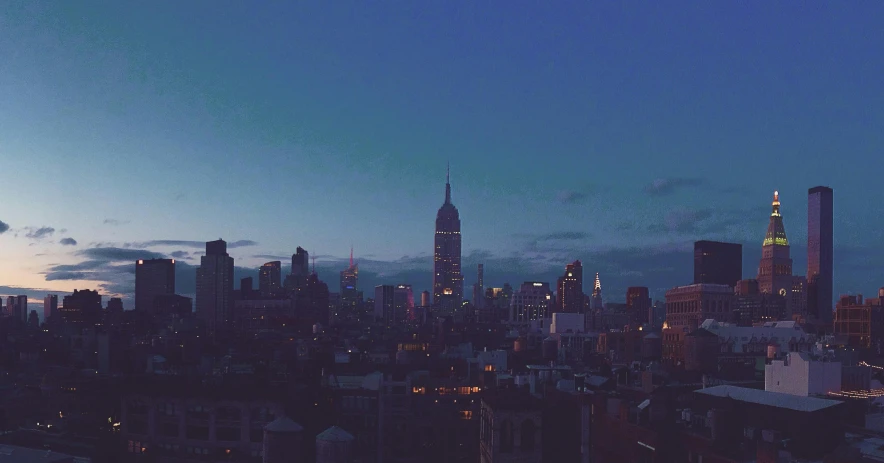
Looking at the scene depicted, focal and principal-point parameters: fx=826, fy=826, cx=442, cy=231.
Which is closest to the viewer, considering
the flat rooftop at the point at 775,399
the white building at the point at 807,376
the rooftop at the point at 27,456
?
the flat rooftop at the point at 775,399

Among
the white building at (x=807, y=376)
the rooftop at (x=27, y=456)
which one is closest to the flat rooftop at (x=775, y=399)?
the white building at (x=807, y=376)

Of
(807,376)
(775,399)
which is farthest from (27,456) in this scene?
(807,376)

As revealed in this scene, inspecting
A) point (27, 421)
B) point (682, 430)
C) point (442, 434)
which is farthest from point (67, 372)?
point (682, 430)

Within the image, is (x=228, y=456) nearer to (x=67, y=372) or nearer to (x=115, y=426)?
(x=115, y=426)

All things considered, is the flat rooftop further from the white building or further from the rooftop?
the rooftop

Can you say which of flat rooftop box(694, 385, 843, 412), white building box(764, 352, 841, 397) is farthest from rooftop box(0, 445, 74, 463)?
white building box(764, 352, 841, 397)

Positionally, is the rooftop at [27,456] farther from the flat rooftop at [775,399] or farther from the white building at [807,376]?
the white building at [807,376]
